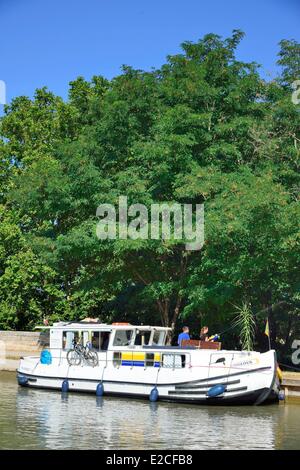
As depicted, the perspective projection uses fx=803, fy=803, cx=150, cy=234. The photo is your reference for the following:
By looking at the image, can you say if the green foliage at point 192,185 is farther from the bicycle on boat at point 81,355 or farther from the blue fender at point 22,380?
the blue fender at point 22,380

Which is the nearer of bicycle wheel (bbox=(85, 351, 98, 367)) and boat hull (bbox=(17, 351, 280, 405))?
boat hull (bbox=(17, 351, 280, 405))

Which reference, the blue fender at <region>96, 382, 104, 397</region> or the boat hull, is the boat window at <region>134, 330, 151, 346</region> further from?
the blue fender at <region>96, 382, 104, 397</region>

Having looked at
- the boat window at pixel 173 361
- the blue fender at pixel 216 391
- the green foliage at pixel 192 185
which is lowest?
the blue fender at pixel 216 391

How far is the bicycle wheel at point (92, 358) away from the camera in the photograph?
105ft

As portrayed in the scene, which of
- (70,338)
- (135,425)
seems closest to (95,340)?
(70,338)

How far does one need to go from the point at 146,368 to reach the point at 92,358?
9.43ft

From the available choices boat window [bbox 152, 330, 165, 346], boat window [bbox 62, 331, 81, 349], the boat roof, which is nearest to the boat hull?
boat window [bbox 62, 331, 81, 349]

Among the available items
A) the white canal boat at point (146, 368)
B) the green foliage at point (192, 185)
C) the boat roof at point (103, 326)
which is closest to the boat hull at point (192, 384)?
the white canal boat at point (146, 368)

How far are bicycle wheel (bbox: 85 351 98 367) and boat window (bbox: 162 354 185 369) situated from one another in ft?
10.8

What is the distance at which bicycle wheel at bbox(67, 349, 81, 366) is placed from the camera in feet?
107

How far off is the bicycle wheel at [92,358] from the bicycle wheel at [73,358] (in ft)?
1.60

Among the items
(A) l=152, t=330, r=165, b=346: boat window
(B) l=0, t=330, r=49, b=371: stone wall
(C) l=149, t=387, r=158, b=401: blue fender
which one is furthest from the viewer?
(B) l=0, t=330, r=49, b=371: stone wall
